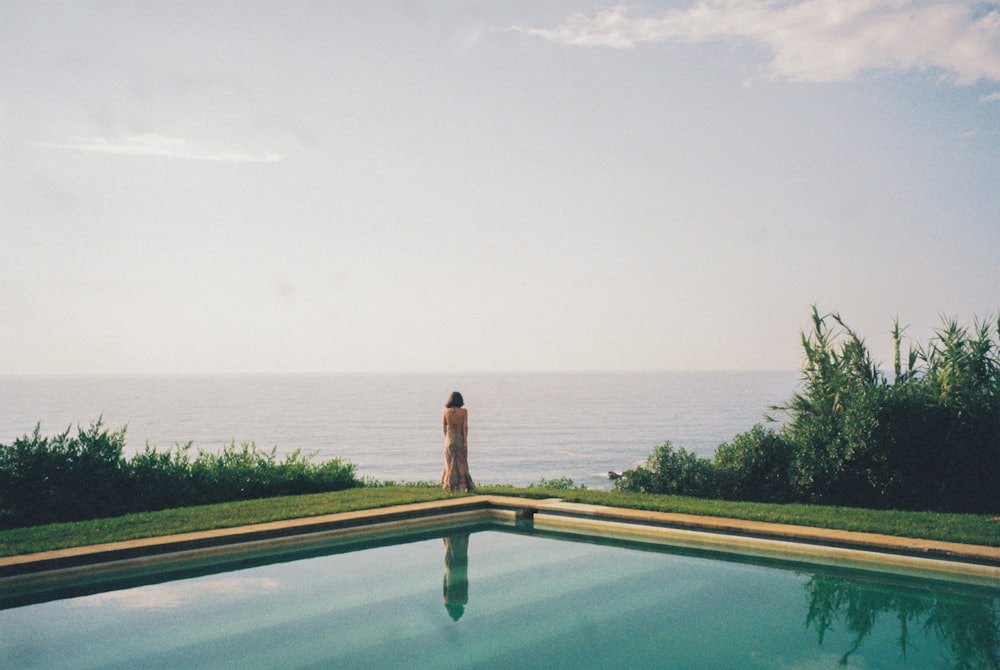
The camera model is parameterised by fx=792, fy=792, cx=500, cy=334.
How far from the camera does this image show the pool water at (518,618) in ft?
21.4

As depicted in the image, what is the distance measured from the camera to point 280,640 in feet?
22.4

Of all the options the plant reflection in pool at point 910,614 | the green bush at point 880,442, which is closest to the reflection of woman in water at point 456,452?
the green bush at point 880,442

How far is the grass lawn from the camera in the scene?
9320 millimetres

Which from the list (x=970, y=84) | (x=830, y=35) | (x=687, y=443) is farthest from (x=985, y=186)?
(x=687, y=443)

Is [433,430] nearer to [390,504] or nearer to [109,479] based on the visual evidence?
[109,479]

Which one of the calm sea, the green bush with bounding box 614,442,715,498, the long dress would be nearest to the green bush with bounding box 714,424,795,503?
the green bush with bounding box 614,442,715,498

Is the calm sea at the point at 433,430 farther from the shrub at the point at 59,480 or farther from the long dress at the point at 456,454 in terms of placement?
the long dress at the point at 456,454

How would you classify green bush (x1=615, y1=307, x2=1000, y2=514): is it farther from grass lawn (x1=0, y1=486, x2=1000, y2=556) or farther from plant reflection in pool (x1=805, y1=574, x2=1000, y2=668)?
plant reflection in pool (x1=805, y1=574, x2=1000, y2=668)

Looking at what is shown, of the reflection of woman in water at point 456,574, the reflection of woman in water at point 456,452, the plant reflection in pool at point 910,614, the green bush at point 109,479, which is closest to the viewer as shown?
the plant reflection in pool at point 910,614

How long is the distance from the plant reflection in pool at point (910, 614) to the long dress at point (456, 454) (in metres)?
6.95

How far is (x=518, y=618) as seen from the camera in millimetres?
7633

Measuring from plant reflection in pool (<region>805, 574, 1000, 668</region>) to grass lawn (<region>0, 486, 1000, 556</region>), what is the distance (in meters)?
1.33

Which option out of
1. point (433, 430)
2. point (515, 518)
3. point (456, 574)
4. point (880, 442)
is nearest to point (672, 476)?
point (880, 442)

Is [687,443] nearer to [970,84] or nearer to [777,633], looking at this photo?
[970,84]
